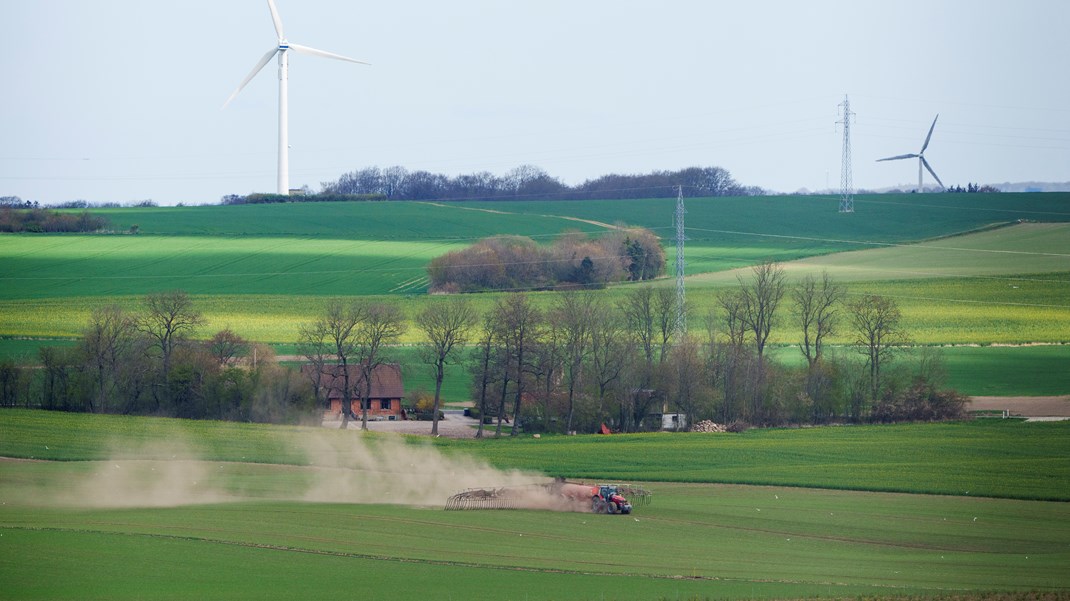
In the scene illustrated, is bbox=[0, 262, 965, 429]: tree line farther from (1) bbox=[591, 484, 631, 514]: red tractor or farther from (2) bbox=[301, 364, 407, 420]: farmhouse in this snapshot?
(1) bbox=[591, 484, 631, 514]: red tractor

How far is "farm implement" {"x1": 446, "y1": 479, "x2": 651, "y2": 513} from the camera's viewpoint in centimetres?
4228

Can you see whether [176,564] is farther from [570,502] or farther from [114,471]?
[114,471]

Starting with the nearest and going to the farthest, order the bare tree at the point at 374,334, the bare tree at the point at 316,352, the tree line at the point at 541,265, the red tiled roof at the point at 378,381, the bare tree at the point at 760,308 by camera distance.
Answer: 1. the bare tree at the point at 316,352
2. the bare tree at the point at 374,334
3. the red tiled roof at the point at 378,381
4. the bare tree at the point at 760,308
5. the tree line at the point at 541,265

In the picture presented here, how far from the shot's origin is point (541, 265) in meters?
104

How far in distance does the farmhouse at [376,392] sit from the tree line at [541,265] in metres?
25.4

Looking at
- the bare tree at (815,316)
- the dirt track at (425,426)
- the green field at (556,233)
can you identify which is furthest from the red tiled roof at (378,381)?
the bare tree at (815,316)

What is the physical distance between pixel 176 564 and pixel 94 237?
102 m

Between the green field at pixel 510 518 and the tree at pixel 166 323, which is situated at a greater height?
the tree at pixel 166 323

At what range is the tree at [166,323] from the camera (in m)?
70.4

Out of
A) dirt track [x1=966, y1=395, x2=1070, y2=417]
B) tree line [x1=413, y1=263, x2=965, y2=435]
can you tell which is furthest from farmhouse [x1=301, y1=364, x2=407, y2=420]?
dirt track [x1=966, y1=395, x2=1070, y2=417]

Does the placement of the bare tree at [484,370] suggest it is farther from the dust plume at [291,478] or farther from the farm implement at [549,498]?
the farm implement at [549,498]

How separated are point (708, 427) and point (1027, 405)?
19.1 m

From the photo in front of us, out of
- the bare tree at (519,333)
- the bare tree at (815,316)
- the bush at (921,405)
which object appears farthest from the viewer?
the bare tree at (815,316)

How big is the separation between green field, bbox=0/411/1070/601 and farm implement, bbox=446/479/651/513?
3.22 feet
